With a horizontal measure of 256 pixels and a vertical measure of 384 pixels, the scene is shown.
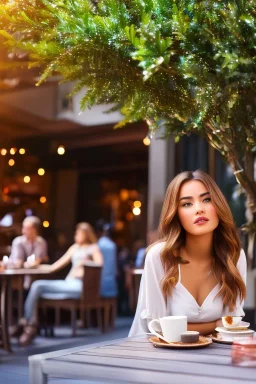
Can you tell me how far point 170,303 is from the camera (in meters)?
1.90

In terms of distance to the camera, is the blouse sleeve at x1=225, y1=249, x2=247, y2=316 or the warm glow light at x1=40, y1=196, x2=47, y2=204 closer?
the blouse sleeve at x1=225, y1=249, x2=247, y2=316

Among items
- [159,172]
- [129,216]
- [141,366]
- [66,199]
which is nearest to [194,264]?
[141,366]

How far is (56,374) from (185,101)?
0.94 m

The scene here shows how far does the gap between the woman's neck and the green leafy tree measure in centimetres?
37

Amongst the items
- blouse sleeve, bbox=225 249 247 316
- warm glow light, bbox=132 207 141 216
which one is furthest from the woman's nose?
warm glow light, bbox=132 207 141 216

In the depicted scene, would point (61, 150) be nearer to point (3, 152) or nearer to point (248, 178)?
point (3, 152)

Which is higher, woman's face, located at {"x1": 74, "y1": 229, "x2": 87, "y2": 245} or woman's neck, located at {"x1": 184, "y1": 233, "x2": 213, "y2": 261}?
woman's face, located at {"x1": 74, "y1": 229, "x2": 87, "y2": 245}

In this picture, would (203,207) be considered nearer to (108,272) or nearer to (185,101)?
(185,101)

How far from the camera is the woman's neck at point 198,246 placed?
193 cm

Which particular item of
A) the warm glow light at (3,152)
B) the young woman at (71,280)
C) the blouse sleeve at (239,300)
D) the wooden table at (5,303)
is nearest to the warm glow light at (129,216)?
the warm glow light at (3,152)

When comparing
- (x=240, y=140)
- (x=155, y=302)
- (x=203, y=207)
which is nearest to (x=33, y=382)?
(x=155, y=302)

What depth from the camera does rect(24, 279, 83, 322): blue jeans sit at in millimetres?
6797

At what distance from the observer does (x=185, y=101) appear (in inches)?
72.6

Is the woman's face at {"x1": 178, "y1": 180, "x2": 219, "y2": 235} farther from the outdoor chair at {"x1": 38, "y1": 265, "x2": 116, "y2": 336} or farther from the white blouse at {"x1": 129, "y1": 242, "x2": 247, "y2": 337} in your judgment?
the outdoor chair at {"x1": 38, "y1": 265, "x2": 116, "y2": 336}
